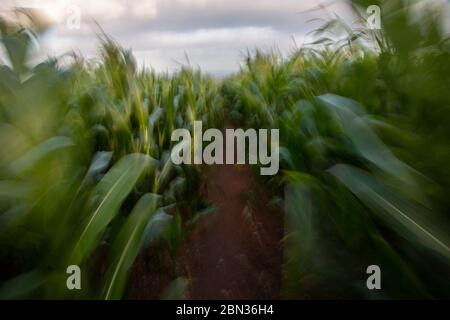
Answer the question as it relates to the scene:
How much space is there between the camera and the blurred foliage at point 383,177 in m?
0.69

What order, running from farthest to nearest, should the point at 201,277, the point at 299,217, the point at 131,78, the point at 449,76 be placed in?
the point at 131,78 → the point at 201,277 → the point at 299,217 → the point at 449,76

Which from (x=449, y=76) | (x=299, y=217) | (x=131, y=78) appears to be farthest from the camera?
(x=131, y=78)

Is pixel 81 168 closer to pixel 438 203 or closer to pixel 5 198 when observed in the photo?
pixel 5 198

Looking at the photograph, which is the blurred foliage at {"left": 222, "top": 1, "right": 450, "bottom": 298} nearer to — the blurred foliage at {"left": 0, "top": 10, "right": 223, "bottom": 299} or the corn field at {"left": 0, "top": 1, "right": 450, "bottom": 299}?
the corn field at {"left": 0, "top": 1, "right": 450, "bottom": 299}

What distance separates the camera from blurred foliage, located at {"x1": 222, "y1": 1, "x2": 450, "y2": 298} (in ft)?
2.26

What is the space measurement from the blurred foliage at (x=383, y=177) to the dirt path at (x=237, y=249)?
9cm

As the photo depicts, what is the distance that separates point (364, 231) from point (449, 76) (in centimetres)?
31

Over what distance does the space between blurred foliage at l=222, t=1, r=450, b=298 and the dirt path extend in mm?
94

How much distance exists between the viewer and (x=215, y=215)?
1431 millimetres

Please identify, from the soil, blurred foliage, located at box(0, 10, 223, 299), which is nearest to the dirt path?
the soil

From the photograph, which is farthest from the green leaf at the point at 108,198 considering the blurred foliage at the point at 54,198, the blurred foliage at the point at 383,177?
the blurred foliage at the point at 383,177

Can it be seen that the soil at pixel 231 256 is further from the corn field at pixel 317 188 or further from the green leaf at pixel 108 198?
the green leaf at pixel 108 198

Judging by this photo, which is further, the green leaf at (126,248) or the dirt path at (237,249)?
the dirt path at (237,249)
